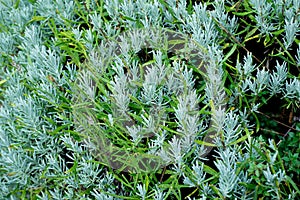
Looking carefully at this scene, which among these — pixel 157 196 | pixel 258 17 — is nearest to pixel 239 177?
pixel 157 196

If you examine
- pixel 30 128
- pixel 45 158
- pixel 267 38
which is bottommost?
pixel 45 158

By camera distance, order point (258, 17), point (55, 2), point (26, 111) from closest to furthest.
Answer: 1. point (258, 17)
2. point (26, 111)
3. point (55, 2)

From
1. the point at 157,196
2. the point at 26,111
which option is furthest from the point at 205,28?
the point at 26,111

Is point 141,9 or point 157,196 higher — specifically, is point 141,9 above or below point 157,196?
above

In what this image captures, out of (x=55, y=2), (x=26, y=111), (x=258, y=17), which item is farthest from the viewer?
(x=55, y=2)

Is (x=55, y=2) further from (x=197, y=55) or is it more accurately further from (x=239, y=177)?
(x=239, y=177)

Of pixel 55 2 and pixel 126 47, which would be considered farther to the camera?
pixel 55 2

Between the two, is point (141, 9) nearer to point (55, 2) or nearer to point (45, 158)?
point (55, 2)
